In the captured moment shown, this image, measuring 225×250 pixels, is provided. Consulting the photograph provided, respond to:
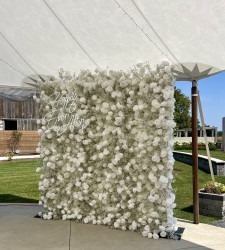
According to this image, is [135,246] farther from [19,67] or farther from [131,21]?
[19,67]

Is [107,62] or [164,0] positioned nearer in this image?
[164,0]

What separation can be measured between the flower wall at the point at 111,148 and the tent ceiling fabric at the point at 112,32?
0.37m

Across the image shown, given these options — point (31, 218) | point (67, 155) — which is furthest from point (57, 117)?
point (31, 218)

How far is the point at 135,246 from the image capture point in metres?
5.04

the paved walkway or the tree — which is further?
the tree

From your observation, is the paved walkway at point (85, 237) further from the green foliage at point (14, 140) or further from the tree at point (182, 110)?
the tree at point (182, 110)

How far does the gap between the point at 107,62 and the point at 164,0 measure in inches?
91.0

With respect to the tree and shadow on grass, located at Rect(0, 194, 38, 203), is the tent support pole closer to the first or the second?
shadow on grass, located at Rect(0, 194, 38, 203)

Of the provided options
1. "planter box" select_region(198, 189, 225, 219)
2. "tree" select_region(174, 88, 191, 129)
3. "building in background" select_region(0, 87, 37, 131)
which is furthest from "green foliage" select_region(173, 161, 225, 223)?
"tree" select_region(174, 88, 191, 129)

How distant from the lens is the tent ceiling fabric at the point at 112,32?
4395 mm

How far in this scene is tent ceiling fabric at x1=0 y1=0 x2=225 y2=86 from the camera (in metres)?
4.39

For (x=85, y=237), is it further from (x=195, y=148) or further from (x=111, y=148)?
(x=195, y=148)

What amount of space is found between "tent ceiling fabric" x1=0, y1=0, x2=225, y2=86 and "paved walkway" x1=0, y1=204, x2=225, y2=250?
2.95 m

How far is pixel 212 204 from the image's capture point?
23.4ft
